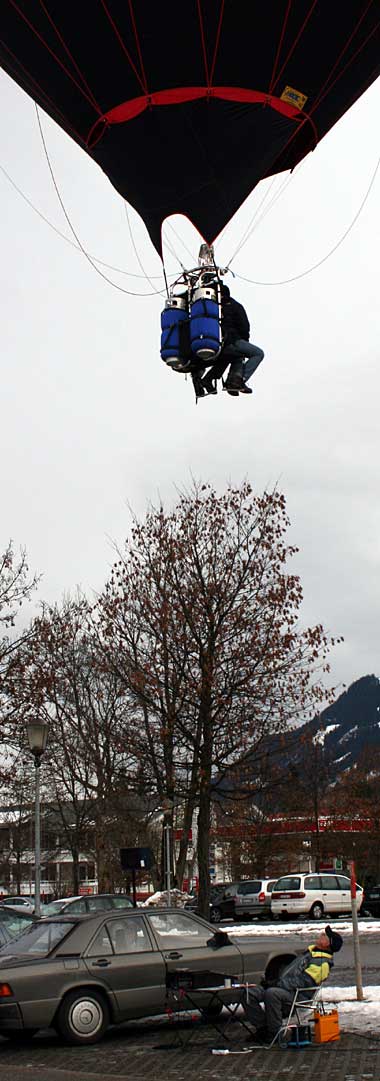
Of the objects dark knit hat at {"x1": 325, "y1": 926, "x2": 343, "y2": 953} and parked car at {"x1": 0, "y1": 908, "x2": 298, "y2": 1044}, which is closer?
parked car at {"x1": 0, "y1": 908, "x2": 298, "y2": 1044}

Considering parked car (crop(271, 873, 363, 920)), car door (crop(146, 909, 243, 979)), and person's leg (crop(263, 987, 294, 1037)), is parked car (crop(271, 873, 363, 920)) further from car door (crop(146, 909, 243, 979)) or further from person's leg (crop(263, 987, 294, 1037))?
person's leg (crop(263, 987, 294, 1037))

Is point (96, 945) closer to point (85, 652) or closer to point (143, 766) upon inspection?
point (143, 766)

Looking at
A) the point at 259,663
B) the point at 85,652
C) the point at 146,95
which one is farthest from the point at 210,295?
the point at 85,652

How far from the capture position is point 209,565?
103ft

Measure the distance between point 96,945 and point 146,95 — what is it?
10.9 m

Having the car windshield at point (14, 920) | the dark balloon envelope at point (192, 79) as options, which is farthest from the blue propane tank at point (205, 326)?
the car windshield at point (14, 920)

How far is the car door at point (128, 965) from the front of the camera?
12.0 meters

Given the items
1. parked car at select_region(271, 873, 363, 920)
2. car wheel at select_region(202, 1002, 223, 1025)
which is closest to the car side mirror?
car wheel at select_region(202, 1002, 223, 1025)

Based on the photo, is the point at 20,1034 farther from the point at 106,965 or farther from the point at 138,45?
the point at 138,45

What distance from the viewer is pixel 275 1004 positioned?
11195 millimetres

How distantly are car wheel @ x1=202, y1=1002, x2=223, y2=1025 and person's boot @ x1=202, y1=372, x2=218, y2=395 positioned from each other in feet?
26.6

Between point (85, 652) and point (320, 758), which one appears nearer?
point (85, 652)

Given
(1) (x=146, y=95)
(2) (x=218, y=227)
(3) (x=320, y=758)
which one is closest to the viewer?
(1) (x=146, y=95)

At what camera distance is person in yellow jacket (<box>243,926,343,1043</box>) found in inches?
440
